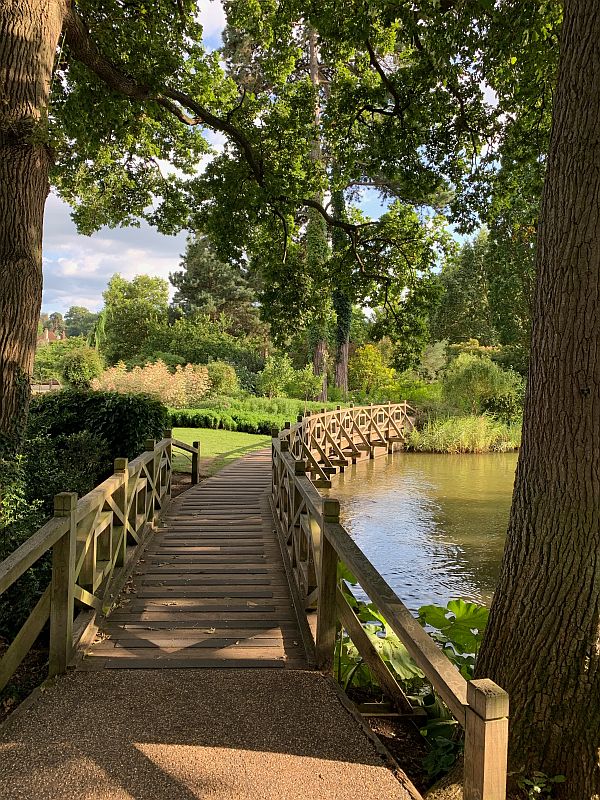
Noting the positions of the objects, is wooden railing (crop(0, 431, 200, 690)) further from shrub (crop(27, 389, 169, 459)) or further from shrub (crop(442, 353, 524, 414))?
shrub (crop(442, 353, 524, 414))

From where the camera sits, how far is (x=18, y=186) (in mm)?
5883

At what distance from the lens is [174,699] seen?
3271mm

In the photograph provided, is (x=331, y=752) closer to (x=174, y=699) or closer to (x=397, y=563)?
(x=174, y=699)

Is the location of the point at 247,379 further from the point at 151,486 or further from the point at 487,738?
the point at 487,738

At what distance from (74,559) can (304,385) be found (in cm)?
2509

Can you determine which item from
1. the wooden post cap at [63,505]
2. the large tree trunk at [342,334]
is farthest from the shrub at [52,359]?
the wooden post cap at [63,505]

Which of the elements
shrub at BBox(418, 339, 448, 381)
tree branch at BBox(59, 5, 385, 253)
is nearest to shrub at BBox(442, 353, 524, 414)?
shrub at BBox(418, 339, 448, 381)

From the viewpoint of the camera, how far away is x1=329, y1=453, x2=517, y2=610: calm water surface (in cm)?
830

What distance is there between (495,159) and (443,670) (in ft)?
25.5

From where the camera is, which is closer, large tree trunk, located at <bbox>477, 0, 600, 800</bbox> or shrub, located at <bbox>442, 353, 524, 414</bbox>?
large tree trunk, located at <bbox>477, 0, 600, 800</bbox>

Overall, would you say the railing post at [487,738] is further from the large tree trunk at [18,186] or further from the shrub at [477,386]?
the shrub at [477,386]

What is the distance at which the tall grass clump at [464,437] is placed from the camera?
70.1 ft

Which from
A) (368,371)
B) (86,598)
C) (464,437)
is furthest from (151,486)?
(368,371)

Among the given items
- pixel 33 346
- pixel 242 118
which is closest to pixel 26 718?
pixel 33 346
